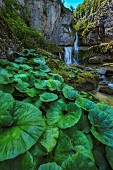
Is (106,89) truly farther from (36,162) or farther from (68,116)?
(36,162)

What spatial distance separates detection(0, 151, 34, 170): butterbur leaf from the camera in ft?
2.66

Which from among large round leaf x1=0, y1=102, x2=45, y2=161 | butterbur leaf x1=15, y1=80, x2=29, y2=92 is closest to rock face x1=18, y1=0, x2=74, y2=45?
butterbur leaf x1=15, y1=80, x2=29, y2=92

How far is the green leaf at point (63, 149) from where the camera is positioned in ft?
3.24

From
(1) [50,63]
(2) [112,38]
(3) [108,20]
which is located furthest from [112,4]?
(1) [50,63]

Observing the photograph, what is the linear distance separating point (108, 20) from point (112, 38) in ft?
9.29

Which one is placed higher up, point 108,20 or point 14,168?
point 108,20

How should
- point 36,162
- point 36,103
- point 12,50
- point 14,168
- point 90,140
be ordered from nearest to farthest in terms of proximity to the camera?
1. point 14,168
2. point 36,162
3. point 90,140
4. point 36,103
5. point 12,50

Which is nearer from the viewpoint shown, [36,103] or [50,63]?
[36,103]

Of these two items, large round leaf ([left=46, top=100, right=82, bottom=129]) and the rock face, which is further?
the rock face

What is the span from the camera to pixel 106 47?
16.9 meters

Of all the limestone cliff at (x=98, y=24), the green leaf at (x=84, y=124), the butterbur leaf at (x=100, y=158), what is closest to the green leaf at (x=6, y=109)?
the green leaf at (x=84, y=124)

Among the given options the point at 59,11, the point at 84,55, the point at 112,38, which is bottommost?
the point at 84,55

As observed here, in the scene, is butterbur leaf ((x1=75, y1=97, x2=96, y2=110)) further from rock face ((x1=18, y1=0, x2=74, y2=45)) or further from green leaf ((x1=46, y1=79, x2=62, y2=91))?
rock face ((x1=18, y1=0, x2=74, y2=45))

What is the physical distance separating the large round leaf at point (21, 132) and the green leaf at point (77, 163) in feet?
0.74
